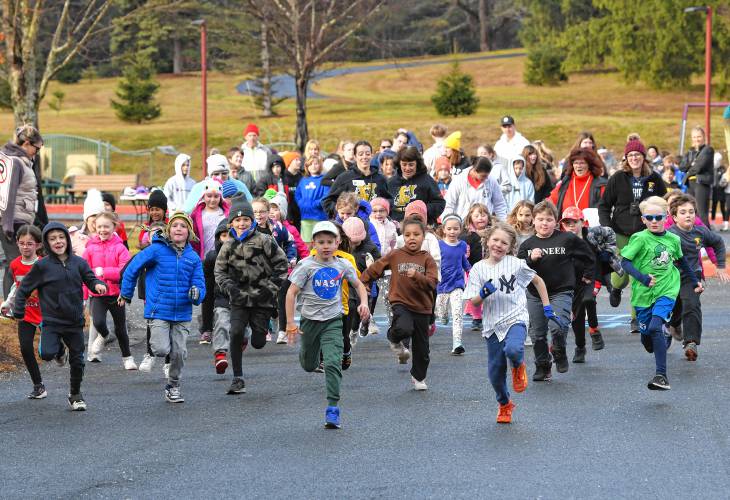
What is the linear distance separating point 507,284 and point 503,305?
0.17 metres

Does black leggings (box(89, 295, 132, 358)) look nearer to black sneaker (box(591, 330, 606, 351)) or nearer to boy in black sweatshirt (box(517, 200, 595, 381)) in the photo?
boy in black sweatshirt (box(517, 200, 595, 381))

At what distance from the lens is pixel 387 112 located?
57656mm

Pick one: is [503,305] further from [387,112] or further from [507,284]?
[387,112]

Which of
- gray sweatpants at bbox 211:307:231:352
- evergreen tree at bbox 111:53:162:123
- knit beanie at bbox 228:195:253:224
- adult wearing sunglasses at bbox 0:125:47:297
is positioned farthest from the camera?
evergreen tree at bbox 111:53:162:123

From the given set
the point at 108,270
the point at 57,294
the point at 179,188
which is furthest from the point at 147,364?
the point at 179,188

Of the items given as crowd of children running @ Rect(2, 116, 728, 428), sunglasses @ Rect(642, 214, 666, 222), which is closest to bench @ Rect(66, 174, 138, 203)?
crowd of children running @ Rect(2, 116, 728, 428)

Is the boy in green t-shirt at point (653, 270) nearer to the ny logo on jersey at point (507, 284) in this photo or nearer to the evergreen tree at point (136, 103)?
the ny logo on jersey at point (507, 284)

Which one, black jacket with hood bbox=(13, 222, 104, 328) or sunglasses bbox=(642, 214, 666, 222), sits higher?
sunglasses bbox=(642, 214, 666, 222)

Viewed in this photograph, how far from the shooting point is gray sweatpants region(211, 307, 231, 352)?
11.0 m

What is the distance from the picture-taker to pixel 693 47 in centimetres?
5891

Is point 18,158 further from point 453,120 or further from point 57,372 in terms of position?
point 453,120

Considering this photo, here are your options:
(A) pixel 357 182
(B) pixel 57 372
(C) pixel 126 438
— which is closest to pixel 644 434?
(C) pixel 126 438

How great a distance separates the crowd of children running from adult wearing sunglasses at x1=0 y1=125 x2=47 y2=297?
0.58 meters

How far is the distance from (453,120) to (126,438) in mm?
44005
